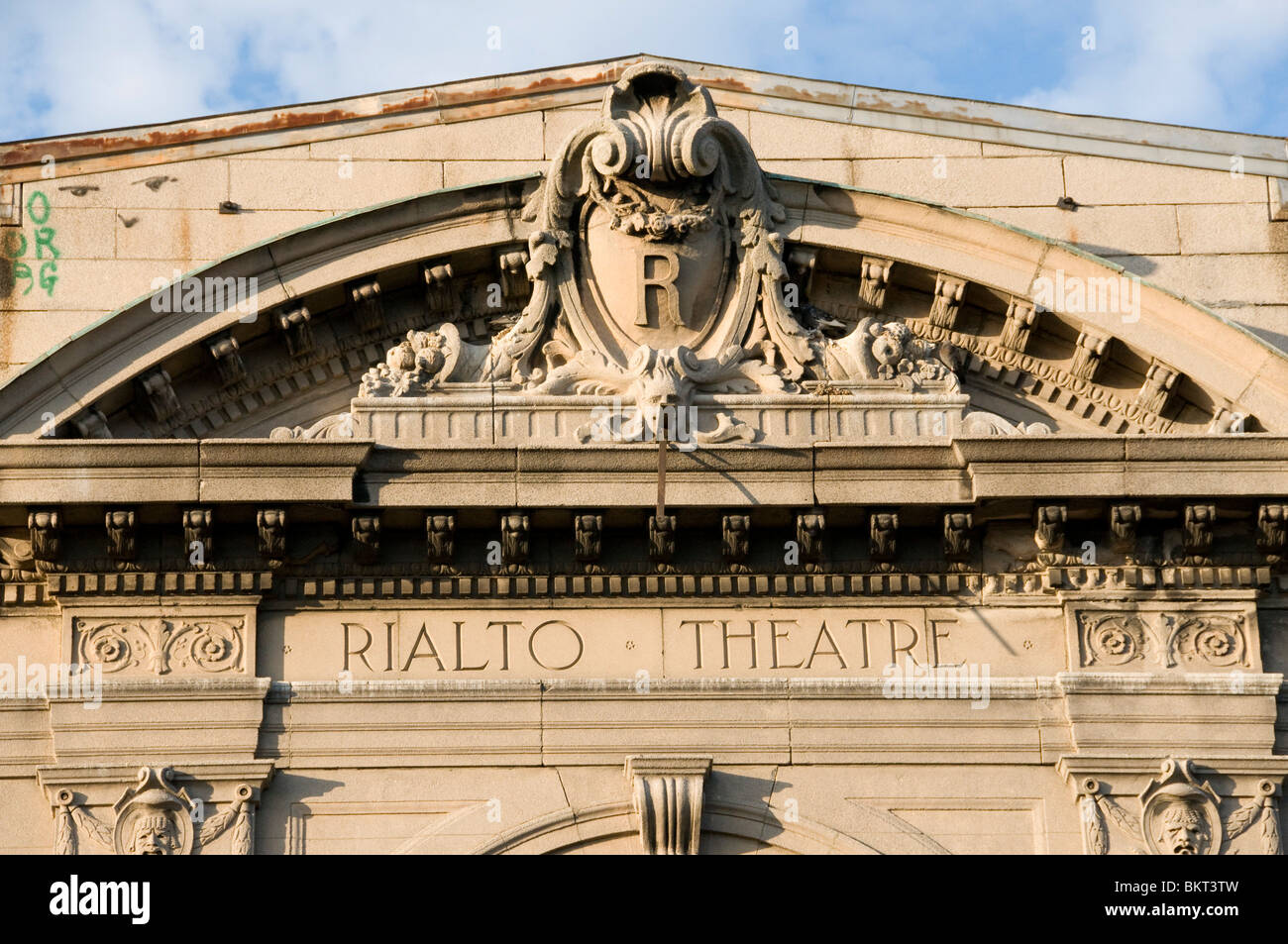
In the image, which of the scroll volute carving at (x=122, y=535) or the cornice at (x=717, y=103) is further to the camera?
the cornice at (x=717, y=103)

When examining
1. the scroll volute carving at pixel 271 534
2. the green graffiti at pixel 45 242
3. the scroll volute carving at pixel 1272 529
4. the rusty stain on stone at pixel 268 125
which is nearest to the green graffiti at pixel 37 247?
the green graffiti at pixel 45 242

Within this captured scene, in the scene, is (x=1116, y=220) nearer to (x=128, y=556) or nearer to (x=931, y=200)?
(x=931, y=200)

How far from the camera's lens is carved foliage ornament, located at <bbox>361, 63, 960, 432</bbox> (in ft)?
72.1

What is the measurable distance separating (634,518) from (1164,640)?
12.1 ft

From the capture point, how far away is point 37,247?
74.6ft

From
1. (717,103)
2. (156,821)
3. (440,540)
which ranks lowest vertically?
(156,821)

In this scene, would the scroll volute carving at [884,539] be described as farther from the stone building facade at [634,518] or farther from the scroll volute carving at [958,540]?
the scroll volute carving at [958,540]

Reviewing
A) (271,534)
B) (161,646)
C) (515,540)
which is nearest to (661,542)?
(515,540)

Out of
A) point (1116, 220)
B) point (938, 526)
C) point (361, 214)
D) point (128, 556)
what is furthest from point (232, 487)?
point (1116, 220)

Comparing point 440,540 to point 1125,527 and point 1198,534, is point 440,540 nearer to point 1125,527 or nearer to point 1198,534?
point 1125,527

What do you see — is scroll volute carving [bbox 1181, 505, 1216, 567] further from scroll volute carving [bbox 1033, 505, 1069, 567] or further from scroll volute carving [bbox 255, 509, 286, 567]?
scroll volute carving [bbox 255, 509, 286, 567]

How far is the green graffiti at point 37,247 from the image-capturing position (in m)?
22.6
